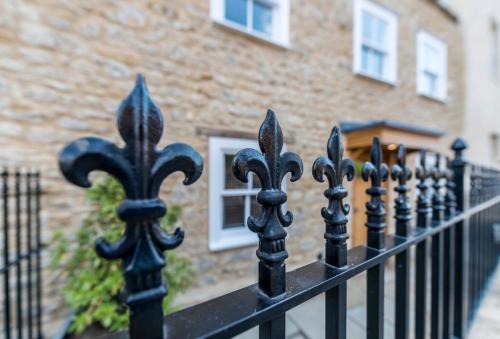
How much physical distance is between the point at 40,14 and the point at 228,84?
6.03 feet

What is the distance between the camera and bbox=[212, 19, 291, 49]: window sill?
2930 millimetres

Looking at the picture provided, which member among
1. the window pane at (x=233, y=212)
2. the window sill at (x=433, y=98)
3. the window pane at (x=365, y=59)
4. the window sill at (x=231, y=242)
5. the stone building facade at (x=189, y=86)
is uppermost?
the window pane at (x=365, y=59)

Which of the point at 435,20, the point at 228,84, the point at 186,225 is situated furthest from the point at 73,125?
the point at 435,20

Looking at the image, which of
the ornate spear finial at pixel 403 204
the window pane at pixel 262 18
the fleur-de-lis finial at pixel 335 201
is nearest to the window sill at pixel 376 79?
the window pane at pixel 262 18

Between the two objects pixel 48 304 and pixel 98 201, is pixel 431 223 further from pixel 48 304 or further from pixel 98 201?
pixel 48 304

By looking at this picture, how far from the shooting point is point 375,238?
Answer: 82 centimetres

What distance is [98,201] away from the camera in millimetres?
1967

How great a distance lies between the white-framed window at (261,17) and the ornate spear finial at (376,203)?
2820 mm

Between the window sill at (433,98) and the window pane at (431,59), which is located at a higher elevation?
the window pane at (431,59)

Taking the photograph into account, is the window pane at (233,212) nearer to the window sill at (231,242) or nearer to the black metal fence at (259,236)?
the window sill at (231,242)

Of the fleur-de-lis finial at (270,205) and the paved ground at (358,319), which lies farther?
the paved ground at (358,319)

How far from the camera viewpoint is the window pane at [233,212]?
3098mm

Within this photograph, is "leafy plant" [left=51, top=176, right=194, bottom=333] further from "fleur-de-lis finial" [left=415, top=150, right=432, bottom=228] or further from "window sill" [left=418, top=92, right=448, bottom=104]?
"window sill" [left=418, top=92, right=448, bottom=104]

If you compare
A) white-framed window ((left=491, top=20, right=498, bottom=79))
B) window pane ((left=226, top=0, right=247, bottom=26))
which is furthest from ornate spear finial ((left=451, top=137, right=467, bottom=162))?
white-framed window ((left=491, top=20, right=498, bottom=79))
